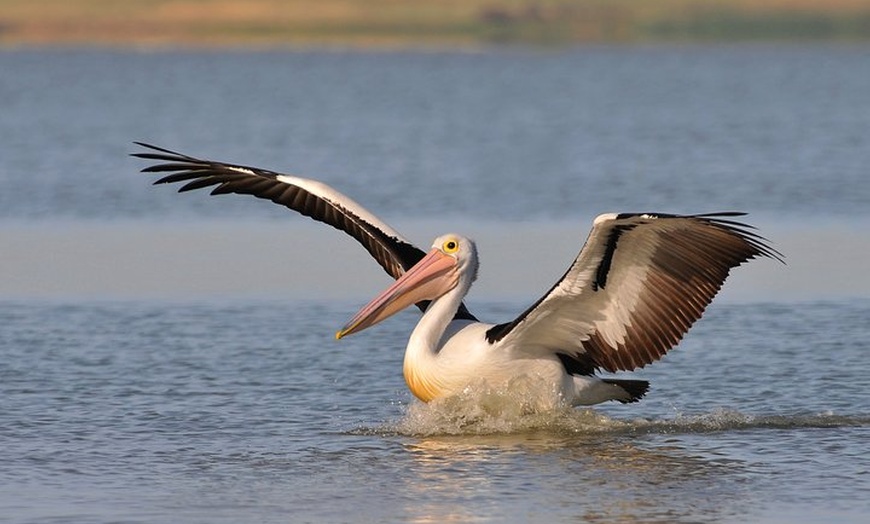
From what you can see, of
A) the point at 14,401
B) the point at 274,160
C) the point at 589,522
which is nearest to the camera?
the point at 589,522

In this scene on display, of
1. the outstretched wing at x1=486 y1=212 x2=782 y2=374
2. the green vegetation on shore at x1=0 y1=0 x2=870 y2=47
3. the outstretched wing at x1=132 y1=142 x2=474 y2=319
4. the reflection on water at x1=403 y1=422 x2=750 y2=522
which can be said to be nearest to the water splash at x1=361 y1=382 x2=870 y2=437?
the reflection on water at x1=403 y1=422 x2=750 y2=522

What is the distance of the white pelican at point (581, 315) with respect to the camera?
11492mm

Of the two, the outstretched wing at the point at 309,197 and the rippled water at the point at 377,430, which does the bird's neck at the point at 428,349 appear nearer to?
the rippled water at the point at 377,430

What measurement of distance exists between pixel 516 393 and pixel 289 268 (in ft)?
23.9

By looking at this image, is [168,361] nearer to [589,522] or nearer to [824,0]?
[589,522]

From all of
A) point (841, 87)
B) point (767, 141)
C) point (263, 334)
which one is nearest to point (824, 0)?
point (841, 87)

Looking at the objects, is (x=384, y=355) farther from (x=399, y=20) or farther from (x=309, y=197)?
(x=399, y=20)

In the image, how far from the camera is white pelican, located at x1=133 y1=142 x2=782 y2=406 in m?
11.5

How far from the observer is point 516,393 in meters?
12.1

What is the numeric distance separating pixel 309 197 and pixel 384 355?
1748mm

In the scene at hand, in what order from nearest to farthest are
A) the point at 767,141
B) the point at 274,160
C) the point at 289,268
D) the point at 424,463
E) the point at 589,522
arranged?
the point at 589,522 → the point at 424,463 → the point at 289,268 → the point at 274,160 → the point at 767,141

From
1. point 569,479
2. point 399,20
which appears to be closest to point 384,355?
point 569,479

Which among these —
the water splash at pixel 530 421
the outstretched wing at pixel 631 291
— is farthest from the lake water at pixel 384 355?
the outstretched wing at pixel 631 291

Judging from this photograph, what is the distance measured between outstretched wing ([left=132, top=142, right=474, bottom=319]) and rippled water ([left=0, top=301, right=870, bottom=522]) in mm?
942
